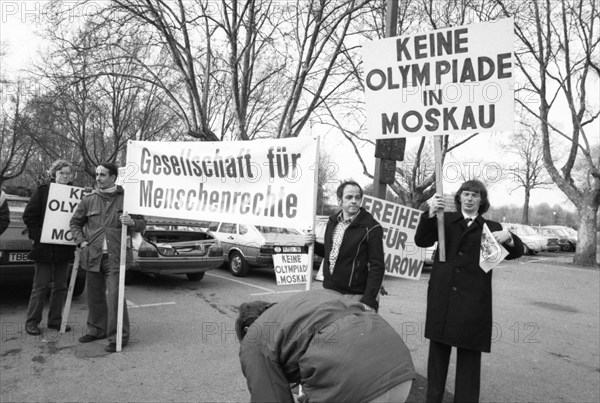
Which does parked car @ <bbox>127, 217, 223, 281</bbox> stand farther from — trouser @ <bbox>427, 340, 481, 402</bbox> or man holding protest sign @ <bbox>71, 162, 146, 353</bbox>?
trouser @ <bbox>427, 340, 481, 402</bbox>

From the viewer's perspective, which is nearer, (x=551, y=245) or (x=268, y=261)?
(x=268, y=261)

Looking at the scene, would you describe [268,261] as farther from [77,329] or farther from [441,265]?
[441,265]

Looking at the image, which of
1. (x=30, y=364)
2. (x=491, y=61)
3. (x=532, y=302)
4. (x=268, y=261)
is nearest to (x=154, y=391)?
(x=30, y=364)

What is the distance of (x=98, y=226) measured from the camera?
4.59 m

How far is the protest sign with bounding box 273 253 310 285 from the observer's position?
3688 millimetres

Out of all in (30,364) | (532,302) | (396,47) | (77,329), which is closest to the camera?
(396,47)

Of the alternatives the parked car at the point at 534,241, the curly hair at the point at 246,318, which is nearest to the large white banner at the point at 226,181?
the curly hair at the point at 246,318

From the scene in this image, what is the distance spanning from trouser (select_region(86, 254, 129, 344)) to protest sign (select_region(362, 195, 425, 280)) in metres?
2.89

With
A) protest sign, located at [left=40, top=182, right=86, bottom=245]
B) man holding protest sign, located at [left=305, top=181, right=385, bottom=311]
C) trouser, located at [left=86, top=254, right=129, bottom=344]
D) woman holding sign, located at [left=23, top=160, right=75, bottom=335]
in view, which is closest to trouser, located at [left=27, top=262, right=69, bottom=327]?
woman holding sign, located at [left=23, top=160, right=75, bottom=335]

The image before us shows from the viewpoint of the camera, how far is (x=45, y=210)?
4738 mm

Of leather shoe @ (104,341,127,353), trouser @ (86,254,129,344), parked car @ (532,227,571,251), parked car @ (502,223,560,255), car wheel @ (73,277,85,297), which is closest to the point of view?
leather shoe @ (104,341,127,353)

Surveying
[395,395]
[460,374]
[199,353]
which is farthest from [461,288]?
[199,353]

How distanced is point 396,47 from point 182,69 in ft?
43.1

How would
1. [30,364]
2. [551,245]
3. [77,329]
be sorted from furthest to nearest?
[551,245], [77,329], [30,364]
